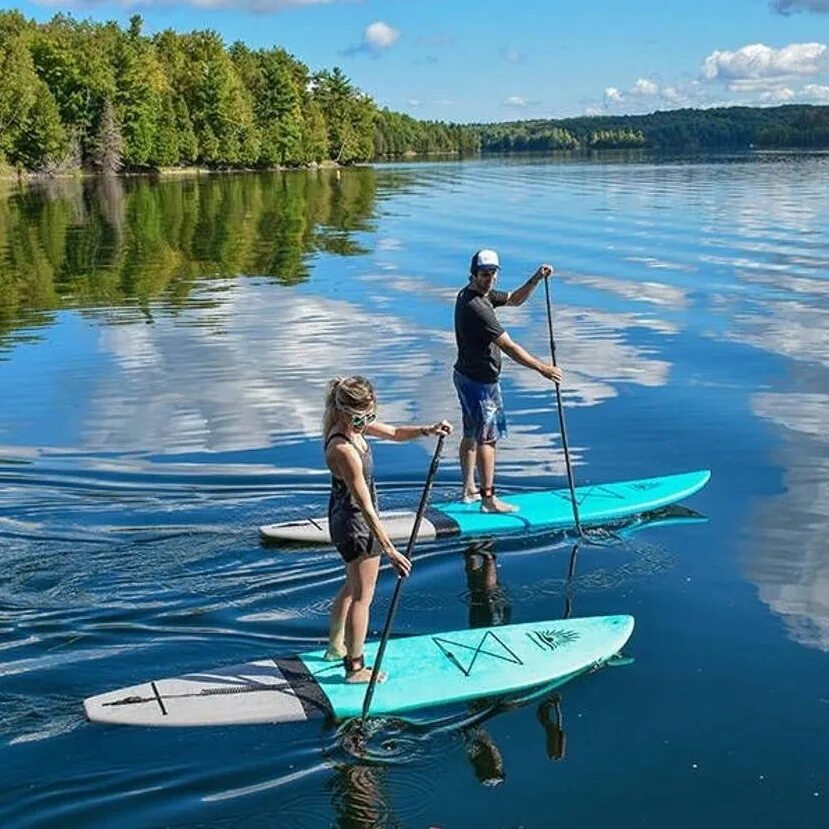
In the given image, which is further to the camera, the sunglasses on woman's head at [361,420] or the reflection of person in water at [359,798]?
the sunglasses on woman's head at [361,420]

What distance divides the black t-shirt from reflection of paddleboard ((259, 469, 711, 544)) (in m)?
1.49

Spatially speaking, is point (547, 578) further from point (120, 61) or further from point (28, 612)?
point (120, 61)

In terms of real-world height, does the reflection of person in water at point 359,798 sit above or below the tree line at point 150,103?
below

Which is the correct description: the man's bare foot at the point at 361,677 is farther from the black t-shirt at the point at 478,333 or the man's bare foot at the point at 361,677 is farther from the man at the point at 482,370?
the black t-shirt at the point at 478,333

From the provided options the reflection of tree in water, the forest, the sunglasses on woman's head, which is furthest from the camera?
the forest

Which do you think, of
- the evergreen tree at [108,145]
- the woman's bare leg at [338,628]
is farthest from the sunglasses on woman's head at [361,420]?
the evergreen tree at [108,145]

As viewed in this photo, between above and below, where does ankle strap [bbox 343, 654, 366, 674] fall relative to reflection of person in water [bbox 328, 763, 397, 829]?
above

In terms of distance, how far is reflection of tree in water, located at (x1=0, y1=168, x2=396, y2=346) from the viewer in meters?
→ 30.5

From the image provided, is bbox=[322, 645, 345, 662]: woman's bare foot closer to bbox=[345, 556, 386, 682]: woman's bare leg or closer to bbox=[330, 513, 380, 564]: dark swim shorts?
bbox=[345, 556, 386, 682]: woman's bare leg

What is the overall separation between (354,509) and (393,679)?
Answer: 53.8 inches

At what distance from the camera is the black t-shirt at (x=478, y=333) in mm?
11367

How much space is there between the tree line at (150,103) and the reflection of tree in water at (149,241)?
16.4m

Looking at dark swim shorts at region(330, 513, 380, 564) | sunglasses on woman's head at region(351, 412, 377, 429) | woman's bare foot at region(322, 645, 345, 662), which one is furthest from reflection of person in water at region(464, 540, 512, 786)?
sunglasses on woman's head at region(351, 412, 377, 429)

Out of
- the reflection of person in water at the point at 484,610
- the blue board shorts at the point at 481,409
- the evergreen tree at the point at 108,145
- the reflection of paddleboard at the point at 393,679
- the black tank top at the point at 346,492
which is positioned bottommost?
the reflection of person in water at the point at 484,610
